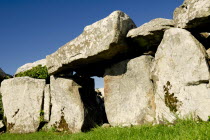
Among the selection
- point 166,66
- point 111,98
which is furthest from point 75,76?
point 166,66

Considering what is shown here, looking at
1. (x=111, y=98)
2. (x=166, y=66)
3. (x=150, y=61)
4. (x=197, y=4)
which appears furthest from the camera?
(x=111, y=98)

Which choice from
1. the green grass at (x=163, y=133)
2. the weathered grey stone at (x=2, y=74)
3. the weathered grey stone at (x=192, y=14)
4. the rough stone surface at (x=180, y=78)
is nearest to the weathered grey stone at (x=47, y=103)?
the green grass at (x=163, y=133)

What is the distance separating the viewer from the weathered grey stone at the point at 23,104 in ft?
36.3

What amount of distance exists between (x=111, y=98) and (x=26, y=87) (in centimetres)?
427

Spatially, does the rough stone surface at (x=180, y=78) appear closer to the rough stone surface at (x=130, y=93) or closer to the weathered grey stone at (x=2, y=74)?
the rough stone surface at (x=130, y=93)

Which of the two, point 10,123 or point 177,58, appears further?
point 10,123

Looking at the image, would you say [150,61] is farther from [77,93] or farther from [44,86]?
[44,86]

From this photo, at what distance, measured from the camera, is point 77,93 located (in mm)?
10141

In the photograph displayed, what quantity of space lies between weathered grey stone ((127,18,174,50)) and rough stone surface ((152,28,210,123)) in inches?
16.5

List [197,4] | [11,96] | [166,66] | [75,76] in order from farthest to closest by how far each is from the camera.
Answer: [11,96], [75,76], [166,66], [197,4]

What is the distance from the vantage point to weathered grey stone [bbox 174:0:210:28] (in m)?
7.10

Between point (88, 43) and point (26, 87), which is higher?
point (88, 43)

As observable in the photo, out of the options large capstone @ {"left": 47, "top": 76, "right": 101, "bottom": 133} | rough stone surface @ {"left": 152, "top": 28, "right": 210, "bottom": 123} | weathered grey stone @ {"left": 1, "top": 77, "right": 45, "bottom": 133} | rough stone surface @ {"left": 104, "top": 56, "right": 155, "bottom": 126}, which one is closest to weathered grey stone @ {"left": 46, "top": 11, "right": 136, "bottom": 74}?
rough stone surface @ {"left": 104, "top": 56, "right": 155, "bottom": 126}

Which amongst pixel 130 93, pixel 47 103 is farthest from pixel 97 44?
pixel 47 103
